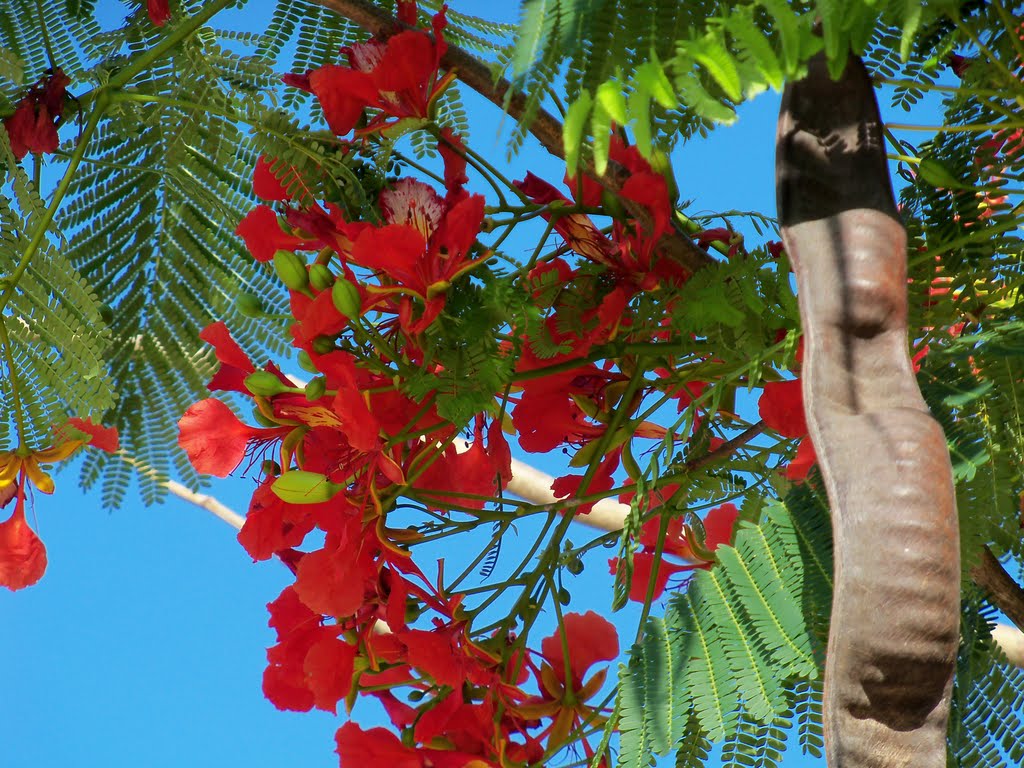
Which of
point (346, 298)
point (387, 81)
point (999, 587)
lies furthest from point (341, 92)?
point (999, 587)

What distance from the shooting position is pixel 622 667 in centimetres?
69

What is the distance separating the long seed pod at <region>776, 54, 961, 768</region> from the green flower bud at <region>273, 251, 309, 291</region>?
0.35 metres

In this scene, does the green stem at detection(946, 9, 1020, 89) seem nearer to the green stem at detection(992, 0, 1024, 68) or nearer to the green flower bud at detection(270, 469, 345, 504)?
the green stem at detection(992, 0, 1024, 68)

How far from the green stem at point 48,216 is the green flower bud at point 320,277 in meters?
0.25

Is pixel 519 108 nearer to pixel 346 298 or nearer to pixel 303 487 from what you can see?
pixel 346 298

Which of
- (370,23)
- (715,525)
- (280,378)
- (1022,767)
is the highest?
(370,23)

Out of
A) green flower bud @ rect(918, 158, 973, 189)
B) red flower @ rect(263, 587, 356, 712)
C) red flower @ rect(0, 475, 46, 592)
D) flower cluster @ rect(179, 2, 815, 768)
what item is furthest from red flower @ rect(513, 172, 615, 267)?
red flower @ rect(0, 475, 46, 592)

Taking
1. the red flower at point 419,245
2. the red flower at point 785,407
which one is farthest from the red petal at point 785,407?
the red flower at point 419,245

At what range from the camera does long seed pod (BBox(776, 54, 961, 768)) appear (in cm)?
40

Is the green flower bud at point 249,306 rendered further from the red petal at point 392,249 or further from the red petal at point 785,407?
the red petal at point 785,407

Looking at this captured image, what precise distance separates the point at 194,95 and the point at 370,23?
22 centimetres

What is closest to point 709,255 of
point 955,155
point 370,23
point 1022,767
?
point 955,155

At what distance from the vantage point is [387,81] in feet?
2.45

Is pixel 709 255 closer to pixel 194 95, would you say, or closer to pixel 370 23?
pixel 370 23
